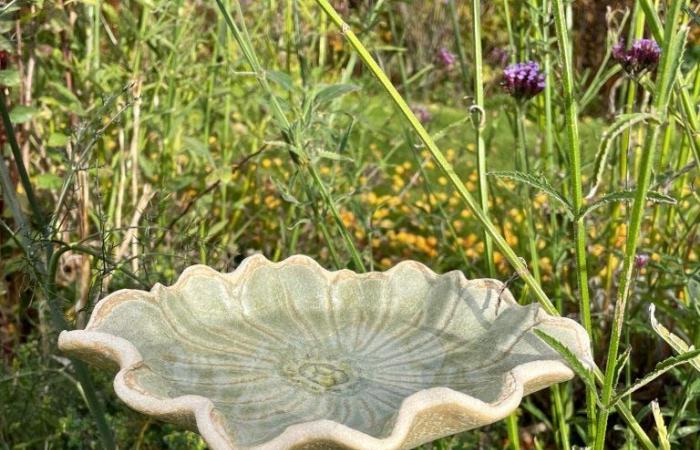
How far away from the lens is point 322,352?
4.89 feet

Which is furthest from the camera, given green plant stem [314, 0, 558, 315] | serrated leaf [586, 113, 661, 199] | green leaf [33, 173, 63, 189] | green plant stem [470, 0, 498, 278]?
green leaf [33, 173, 63, 189]

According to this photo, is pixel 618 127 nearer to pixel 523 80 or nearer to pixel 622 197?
pixel 622 197

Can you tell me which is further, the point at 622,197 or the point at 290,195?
the point at 290,195

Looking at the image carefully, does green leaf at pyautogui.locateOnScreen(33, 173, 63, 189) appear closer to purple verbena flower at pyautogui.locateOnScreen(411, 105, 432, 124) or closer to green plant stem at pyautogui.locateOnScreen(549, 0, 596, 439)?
purple verbena flower at pyautogui.locateOnScreen(411, 105, 432, 124)

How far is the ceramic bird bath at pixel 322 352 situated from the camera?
3.65 feet

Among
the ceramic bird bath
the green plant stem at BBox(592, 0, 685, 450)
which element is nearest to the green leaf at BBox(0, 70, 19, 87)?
the ceramic bird bath

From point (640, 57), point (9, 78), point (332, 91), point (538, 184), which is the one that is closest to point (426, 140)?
point (538, 184)

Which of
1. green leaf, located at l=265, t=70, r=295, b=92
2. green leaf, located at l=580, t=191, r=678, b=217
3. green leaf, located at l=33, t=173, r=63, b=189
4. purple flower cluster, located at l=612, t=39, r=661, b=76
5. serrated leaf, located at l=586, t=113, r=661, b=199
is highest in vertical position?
serrated leaf, located at l=586, t=113, r=661, b=199

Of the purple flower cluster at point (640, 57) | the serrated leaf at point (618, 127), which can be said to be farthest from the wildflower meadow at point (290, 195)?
the serrated leaf at point (618, 127)

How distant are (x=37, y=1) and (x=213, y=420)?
3.26 feet

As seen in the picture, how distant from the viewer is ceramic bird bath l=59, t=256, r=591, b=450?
111 cm

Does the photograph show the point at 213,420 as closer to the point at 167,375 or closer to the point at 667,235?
the point at 167,375

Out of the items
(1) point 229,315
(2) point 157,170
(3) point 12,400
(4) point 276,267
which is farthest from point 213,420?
(2) point 157,170

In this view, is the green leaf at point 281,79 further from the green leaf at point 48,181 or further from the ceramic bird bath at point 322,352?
the green leaf at point 48,181
